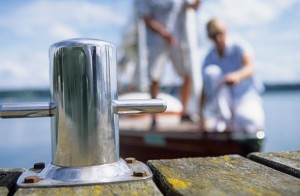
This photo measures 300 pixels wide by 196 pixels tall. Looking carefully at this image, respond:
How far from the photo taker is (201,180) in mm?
712

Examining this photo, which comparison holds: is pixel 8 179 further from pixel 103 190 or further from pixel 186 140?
pixel 186 140

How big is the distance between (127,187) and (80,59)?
0.22 metres

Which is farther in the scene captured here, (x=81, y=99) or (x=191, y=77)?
(x=191, y=77)

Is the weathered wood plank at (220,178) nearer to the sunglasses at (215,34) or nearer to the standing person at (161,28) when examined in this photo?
the sunglasses at (215,34)

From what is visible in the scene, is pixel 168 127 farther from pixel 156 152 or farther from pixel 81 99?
pixel 81 99

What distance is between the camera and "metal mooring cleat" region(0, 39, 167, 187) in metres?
0.72

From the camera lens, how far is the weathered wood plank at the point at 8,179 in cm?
70

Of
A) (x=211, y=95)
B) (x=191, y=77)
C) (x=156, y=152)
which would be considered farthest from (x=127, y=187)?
(x=191, y=77)

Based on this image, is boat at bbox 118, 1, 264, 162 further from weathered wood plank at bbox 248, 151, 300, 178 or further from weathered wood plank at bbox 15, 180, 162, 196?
weathered wood plank at bbox 15, 180, 162, 196

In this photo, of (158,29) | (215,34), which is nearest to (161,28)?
(158,29)

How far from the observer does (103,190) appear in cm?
67

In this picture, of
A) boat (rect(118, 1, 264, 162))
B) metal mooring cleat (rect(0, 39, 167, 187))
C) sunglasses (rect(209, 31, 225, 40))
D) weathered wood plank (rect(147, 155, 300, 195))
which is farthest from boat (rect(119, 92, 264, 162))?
metal mooring cleat (rect(0, 39, 167, 187))

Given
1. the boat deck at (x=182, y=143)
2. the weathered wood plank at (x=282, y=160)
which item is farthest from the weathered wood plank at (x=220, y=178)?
the boat deck at (x=182, y=143)

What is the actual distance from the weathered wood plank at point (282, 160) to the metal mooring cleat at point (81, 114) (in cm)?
25
